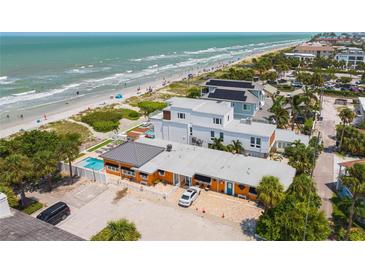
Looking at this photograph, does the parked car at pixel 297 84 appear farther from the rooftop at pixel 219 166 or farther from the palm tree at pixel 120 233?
the palm tree at pixel 120 233

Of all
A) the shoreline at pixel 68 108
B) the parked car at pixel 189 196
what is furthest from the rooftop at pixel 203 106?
the shoreline at pixel 68 108

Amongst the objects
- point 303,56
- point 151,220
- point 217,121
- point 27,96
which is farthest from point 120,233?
point 303,56

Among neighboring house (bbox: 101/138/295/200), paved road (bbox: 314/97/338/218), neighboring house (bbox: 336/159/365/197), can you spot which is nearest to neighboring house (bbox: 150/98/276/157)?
neighboring house (bbox: 101/138/295/200)

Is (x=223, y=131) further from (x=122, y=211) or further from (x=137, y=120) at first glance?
(x=137, y=120)

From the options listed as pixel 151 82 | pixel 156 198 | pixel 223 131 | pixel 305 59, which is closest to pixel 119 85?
pixel 151 82

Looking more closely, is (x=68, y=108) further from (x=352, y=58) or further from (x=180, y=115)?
(x=352, y=58)

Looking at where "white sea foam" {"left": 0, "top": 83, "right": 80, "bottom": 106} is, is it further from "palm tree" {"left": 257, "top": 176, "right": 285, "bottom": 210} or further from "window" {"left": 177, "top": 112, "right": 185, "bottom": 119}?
"palm tree" {"left": 257, "top": 176, "right": 285, "bottom": 210}

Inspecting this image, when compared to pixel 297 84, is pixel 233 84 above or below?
above
